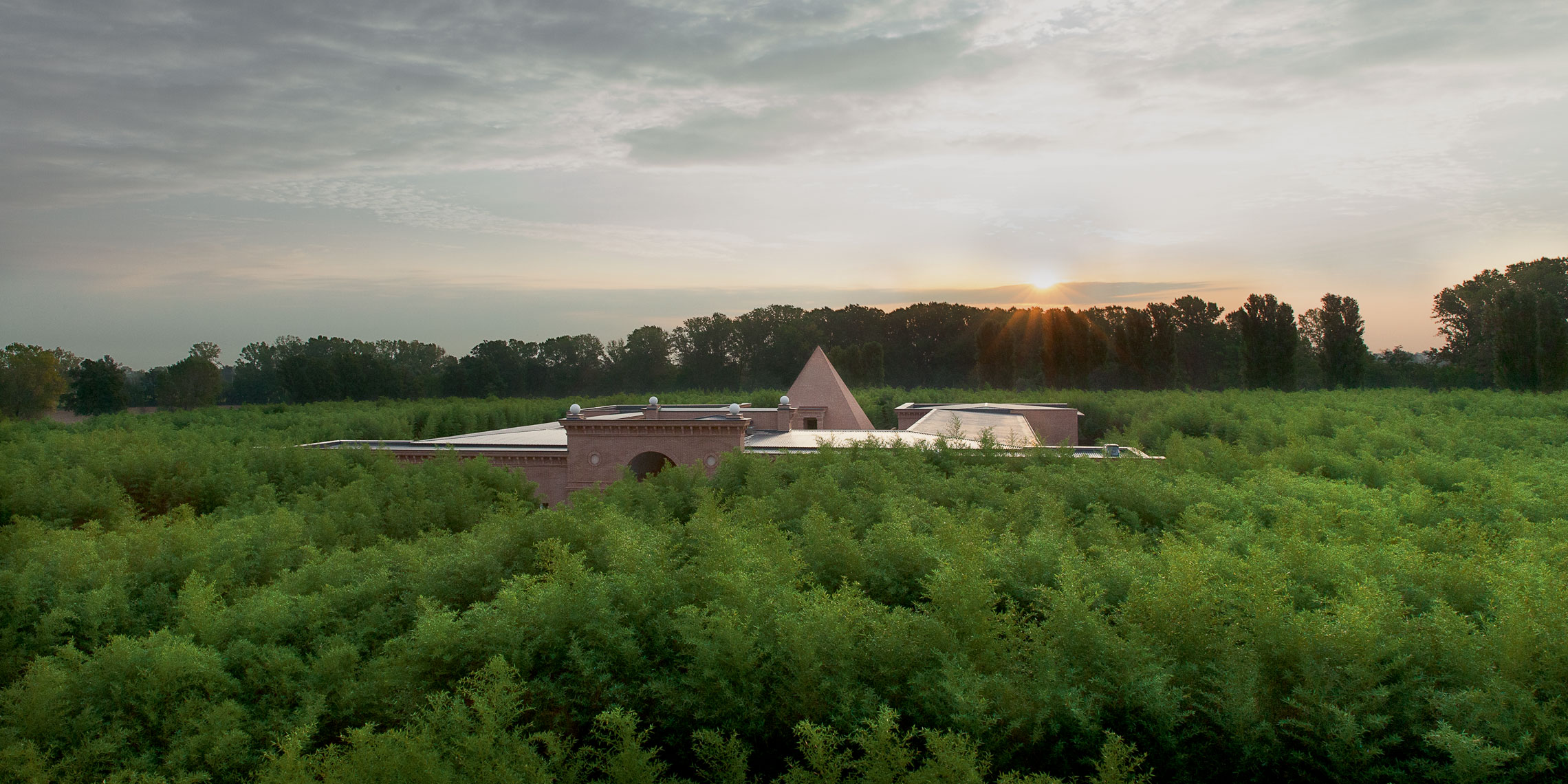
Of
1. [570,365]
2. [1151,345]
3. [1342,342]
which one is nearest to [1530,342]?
[1342,342]

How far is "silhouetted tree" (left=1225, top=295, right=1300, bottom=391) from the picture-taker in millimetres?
38875

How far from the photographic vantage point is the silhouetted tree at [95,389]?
5134 centimetres

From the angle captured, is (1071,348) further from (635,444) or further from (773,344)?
(635,444)

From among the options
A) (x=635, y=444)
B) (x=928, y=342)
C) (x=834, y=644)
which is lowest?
(x=834, y=644)

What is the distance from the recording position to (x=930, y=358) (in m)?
66.6

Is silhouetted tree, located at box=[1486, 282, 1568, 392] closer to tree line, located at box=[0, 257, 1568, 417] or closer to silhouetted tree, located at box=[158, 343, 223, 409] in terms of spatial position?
tree line, located at box=[0, 257, 1568, 417]

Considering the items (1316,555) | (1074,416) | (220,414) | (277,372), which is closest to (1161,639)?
(1316,555)

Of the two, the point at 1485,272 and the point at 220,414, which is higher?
the point at 1485,272

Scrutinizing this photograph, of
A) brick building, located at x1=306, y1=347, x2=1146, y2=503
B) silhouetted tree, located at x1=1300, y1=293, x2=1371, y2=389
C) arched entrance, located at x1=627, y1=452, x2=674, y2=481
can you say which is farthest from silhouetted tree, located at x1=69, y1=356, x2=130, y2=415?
silhouetted tree, located at x1=1300, y1=293, x2=1371, y2=389

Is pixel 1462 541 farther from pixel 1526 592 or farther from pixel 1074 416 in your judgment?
pixel 1074 416

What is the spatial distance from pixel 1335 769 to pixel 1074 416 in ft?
79.8

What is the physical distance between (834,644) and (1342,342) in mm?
44101

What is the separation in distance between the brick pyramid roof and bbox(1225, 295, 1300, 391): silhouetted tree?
2502cm

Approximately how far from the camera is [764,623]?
5.20 m
